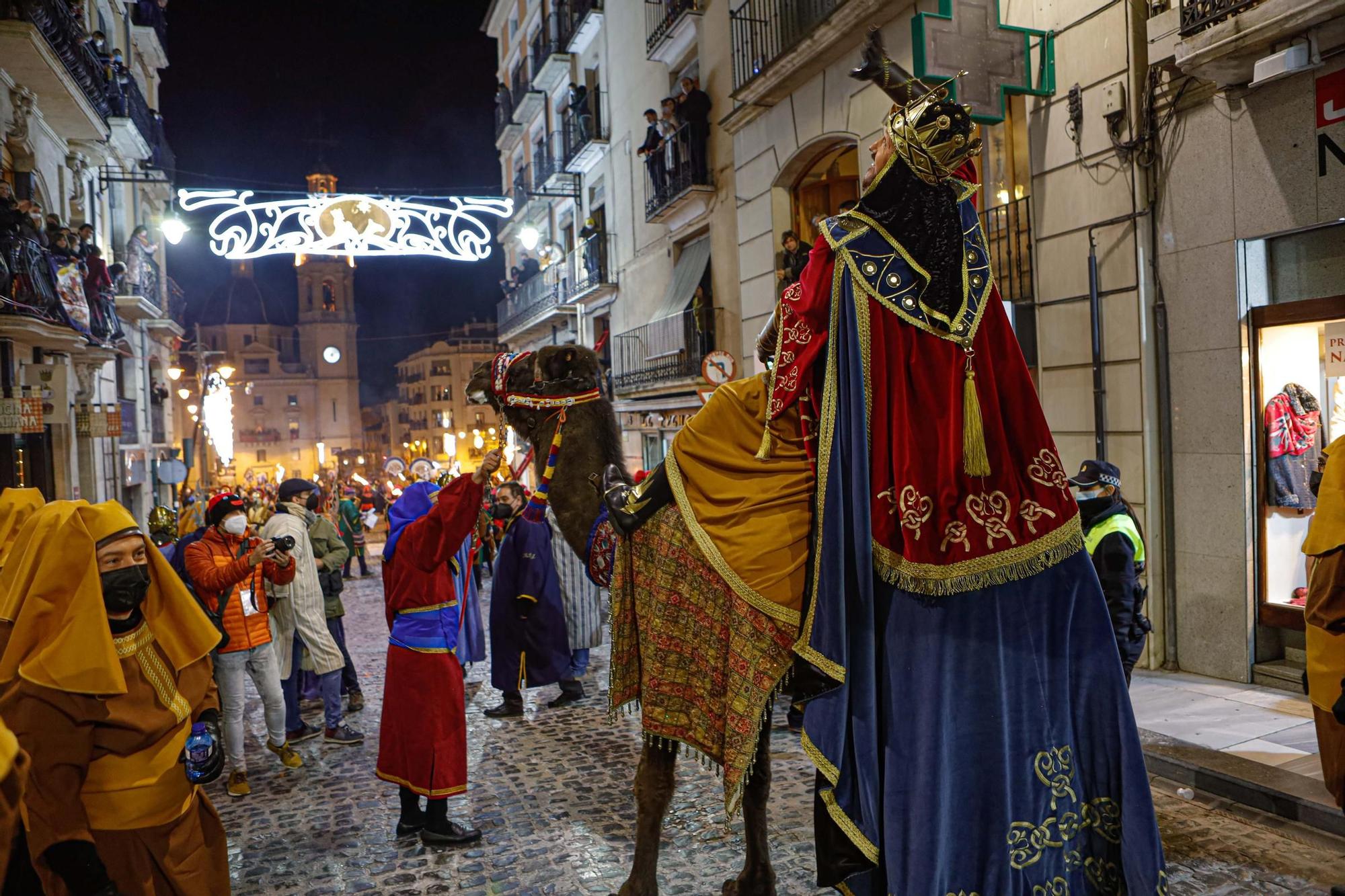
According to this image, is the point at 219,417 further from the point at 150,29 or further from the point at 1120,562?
the point at 1120,562

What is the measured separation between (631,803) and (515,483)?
83.5 inches

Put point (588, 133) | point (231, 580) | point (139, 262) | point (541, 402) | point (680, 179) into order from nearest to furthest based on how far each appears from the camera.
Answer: point (541, 402)
point (231, 580)
point (680, 179)
point (588, 133)
point (139, 262)

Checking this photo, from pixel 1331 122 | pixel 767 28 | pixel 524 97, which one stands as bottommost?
pixel 1331 122

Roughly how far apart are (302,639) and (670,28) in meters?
13.6

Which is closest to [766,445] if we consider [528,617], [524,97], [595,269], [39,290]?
[528,617]

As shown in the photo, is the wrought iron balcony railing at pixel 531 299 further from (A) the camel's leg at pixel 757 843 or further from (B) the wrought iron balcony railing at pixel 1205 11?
(A) the camel's leg at pixel 757 843

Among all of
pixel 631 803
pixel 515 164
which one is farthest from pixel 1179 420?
pixel 515 164

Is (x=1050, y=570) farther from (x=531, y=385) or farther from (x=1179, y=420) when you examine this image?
(x=1179, y=420)

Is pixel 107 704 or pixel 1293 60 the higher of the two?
pixel 1293 60

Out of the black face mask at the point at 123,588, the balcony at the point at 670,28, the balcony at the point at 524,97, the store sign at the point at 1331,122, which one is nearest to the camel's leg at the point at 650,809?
the black face mask at the point at 123,588

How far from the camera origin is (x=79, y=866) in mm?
3303

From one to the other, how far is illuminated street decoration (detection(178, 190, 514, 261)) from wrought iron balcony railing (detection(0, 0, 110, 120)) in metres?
2.77

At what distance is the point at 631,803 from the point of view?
573cm

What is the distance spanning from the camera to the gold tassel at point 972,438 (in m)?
2.99
